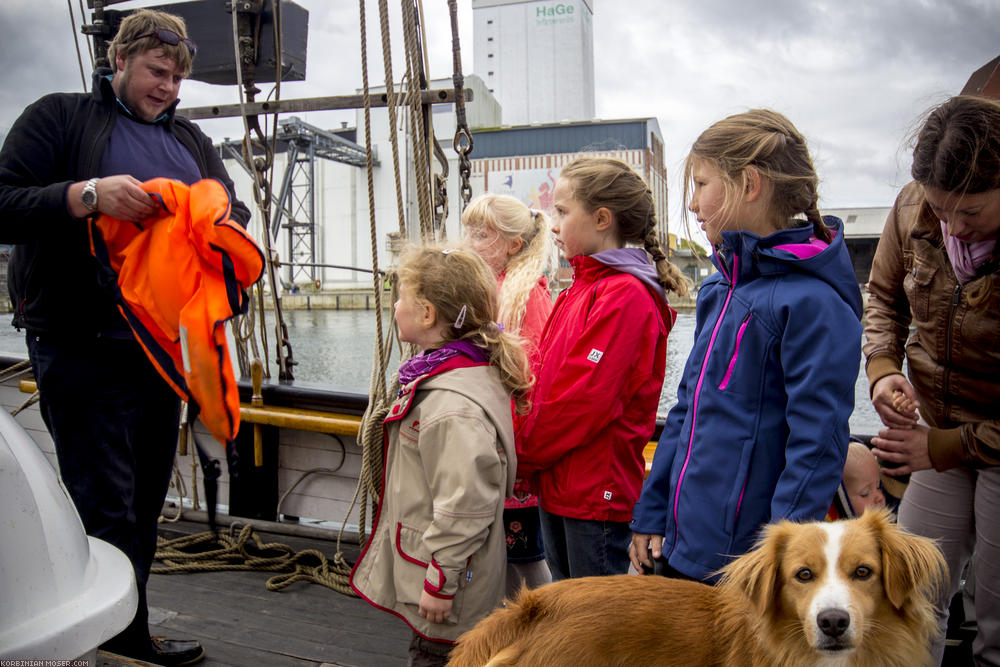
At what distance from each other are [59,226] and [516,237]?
3.54ft

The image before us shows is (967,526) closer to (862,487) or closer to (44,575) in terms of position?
(862,487)

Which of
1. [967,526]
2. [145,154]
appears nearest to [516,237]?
[145,154]

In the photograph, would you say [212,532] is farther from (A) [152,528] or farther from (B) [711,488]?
(B) [711,488]

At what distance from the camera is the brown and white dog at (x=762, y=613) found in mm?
877

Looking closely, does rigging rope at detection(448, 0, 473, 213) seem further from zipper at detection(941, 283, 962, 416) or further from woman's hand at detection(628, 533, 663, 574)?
zipper at detection(941, 283, 962, 416)

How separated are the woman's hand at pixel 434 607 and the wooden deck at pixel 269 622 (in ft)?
2.31

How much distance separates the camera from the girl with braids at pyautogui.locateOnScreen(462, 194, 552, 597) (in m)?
1.84

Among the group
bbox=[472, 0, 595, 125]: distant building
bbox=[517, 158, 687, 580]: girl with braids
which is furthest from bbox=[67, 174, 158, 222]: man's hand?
bbox=[472, 0, 595, 125]: distant building

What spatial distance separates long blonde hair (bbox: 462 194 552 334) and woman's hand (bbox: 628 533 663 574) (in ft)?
2.28

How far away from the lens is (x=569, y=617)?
99 centimetres

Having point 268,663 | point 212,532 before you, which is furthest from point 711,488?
point 212,532

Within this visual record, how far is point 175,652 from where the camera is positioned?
188 cm

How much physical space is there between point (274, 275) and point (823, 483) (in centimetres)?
245

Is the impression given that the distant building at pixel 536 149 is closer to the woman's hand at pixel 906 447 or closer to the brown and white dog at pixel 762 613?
the woman's hand at pixel 906 447
